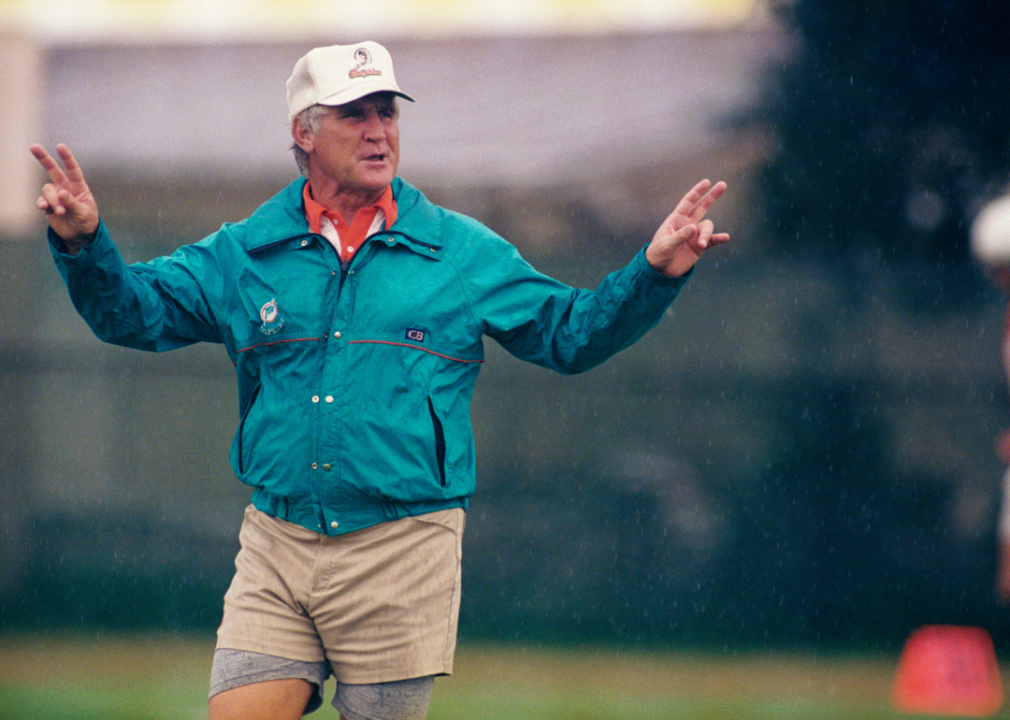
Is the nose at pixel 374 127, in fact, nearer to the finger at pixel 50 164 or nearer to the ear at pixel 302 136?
the ear at pixel 302 136

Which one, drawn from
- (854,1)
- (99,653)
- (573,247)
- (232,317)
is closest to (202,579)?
(99,653)

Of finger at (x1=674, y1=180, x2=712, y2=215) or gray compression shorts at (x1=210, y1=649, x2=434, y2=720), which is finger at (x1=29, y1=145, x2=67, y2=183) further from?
finger at (x1=674, y1=180, x2=712, y2=215)

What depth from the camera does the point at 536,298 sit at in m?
2.63

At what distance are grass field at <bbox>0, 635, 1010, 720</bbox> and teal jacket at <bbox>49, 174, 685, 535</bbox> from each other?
2.33 metres

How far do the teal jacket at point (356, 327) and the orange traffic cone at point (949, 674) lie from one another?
2.68 m

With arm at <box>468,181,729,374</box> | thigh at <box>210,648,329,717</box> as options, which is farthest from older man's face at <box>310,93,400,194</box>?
thigh at <box>210,648,329,717</box>

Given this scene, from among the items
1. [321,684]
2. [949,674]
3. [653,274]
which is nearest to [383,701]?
[321,684]

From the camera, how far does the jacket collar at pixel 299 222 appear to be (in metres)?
2.56

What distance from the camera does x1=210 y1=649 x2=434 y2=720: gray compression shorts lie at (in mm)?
2434

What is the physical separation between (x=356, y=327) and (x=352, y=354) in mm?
59

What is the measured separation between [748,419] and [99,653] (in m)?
2.90

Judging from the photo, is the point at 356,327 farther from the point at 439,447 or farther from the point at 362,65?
the point at 362,65

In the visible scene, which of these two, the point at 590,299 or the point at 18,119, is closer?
the point at 590,299

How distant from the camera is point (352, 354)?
97.2 inches
